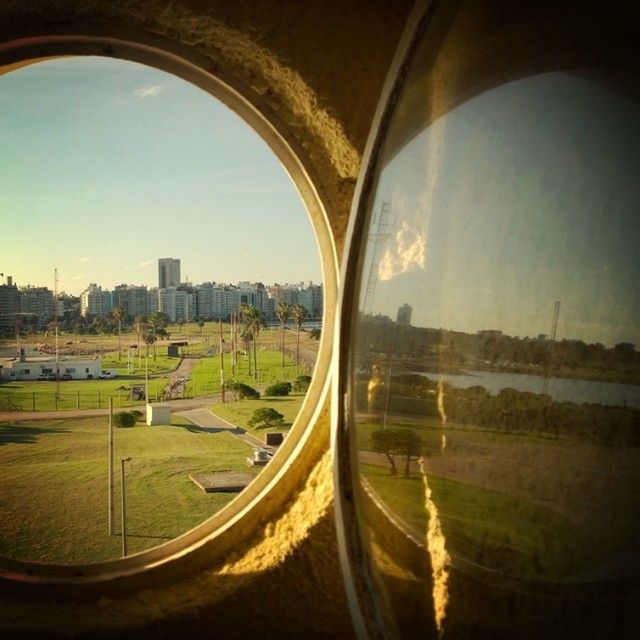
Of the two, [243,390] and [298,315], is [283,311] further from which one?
[243,390]

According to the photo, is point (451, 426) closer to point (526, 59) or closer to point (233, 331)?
point (526, 59)

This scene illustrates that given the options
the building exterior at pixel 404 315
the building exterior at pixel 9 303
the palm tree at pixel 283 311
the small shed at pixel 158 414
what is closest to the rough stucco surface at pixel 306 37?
the building exterior at pixel 404 315

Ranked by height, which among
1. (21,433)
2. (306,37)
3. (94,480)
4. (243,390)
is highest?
(306,37)

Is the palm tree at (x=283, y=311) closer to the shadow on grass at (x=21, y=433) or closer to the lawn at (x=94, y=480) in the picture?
the lawn at (x=94, y=480)

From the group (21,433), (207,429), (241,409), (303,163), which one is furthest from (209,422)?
(303,163)

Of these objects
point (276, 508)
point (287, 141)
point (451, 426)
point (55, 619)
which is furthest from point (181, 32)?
point (55, 619)

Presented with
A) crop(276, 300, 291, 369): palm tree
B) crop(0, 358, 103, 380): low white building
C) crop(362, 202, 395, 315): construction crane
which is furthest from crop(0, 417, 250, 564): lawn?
crop(362, 202, 395, 315): construction crane

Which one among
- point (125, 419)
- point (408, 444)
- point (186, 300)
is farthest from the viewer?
point (125, 419)
